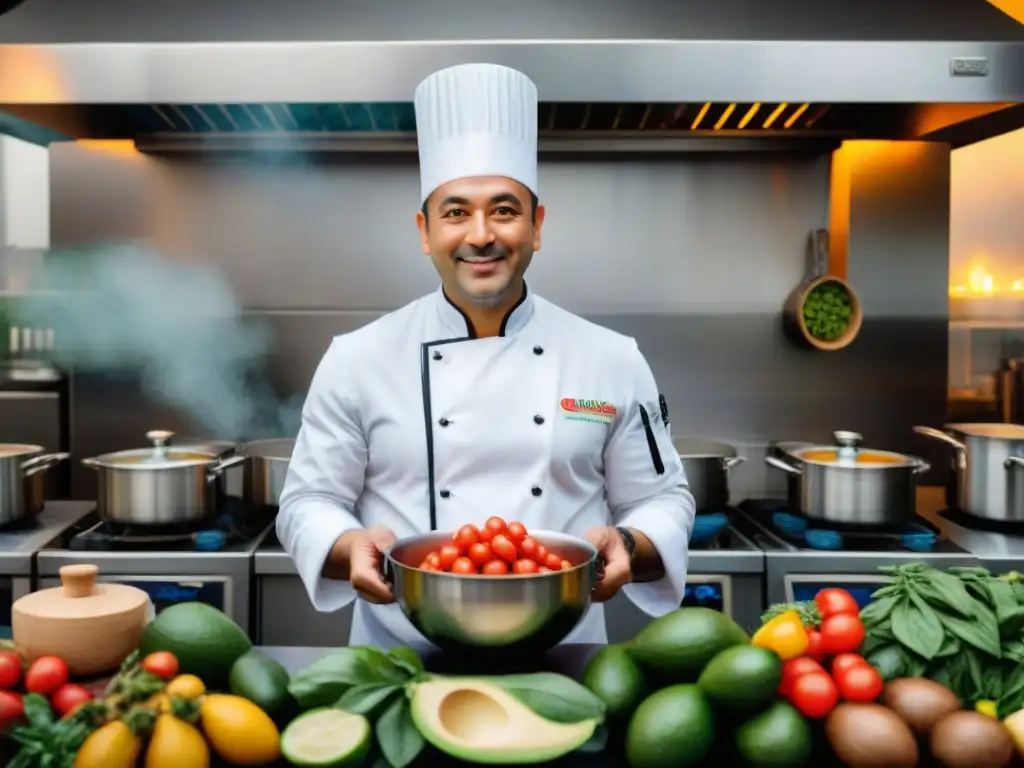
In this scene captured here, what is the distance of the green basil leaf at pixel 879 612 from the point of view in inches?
44.1

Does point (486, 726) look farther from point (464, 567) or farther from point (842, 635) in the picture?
point (842, 635)

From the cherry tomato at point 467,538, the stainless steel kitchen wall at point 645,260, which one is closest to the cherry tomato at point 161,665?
the cherry tomato at point 467,538

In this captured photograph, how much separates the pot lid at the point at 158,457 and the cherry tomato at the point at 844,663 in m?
1.84

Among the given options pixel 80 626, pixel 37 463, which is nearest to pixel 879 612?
pixel 80 626

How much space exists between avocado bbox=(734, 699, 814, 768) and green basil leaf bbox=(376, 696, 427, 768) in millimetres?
330

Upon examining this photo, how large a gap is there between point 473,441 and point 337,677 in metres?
0.72

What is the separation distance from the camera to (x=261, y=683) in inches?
41.0

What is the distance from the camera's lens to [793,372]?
3.07m

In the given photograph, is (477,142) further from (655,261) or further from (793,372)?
(793,372)

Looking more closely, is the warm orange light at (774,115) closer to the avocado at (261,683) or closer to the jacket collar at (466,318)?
the jacket collar at (466,318)

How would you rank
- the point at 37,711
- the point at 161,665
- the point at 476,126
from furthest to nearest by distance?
the point at 476,126
the point at 161,665
the point at 37,711

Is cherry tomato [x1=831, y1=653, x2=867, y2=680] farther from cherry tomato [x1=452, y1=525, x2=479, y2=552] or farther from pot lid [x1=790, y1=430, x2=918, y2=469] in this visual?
pot lid [x1=790, y1=430, x2=918, y2=469]

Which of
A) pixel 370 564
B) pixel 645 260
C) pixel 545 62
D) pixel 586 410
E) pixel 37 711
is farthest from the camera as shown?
pixel 645 260

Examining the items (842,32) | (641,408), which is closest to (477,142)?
(641,408)
